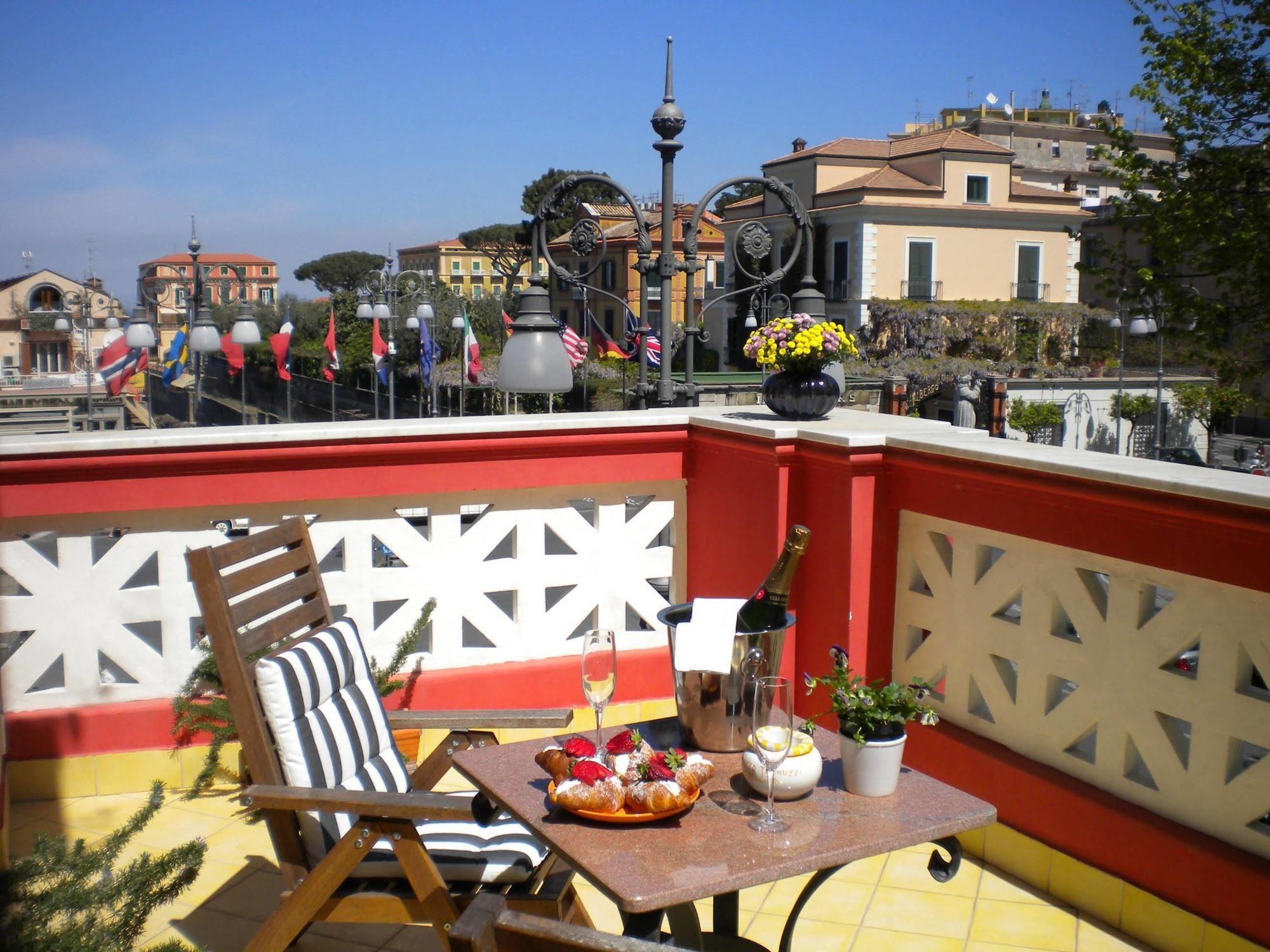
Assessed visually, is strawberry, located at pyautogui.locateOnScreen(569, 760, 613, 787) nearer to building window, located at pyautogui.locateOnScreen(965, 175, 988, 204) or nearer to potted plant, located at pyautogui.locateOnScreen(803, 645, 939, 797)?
potted plant, located at pyautogui.locateOnScreen(803, 645, 939, 797)

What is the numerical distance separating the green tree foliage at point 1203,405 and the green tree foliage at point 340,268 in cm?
6972

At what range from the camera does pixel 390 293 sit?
3316 cm

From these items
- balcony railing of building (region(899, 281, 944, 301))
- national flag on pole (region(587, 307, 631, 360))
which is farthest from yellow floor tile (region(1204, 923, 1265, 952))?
balcony railing of building (region(899, 281, 944, 301))

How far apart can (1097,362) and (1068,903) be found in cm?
4105

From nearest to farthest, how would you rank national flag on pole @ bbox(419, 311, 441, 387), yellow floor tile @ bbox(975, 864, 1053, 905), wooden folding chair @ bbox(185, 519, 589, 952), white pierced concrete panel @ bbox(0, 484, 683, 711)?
1. wooden folding chair @ bbox(185, 519, 589, 952)
2. yellow floor tile @ bbox(975, 864, 1053, 905)
3. white pierced concrete panel @ bbox(0, 484, 683, 711)
4. national flag on pole @ bbox(419, 311, 441, 387)

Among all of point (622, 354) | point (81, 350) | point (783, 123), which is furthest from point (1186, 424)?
point (81, 350)

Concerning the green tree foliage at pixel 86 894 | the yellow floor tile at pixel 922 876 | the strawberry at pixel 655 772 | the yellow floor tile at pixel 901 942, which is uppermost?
the green tree foliage at pixel 86 894

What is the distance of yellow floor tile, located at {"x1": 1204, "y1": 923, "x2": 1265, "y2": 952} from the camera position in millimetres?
2428

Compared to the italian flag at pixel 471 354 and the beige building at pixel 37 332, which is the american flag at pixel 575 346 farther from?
the beige building at pixel 37 332

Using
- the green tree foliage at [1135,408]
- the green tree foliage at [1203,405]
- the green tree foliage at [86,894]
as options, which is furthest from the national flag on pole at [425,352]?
the green tree foliage at [86,894]

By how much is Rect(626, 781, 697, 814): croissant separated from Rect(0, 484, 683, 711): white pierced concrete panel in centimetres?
207

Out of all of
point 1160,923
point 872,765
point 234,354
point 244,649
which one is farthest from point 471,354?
point 872,765

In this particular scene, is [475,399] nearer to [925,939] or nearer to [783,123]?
[783,123]

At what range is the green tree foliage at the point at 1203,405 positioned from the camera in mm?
31688
